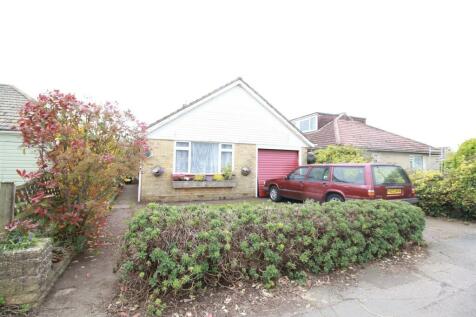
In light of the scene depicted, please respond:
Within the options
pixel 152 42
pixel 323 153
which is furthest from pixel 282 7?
pixel 323 153

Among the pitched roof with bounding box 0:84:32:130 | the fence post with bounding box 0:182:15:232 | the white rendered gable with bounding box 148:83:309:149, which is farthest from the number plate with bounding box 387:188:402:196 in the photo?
the pitched roof with bounding box 0:84:32:130

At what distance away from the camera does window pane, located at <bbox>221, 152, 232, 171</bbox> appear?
35.1 ft

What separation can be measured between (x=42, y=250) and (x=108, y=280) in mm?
971

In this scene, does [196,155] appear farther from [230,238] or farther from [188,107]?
[230,238]

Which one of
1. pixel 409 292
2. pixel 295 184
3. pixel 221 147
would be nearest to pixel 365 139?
pixel 295 184

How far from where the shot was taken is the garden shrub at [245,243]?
8.83 feet

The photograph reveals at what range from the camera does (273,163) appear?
11789mm

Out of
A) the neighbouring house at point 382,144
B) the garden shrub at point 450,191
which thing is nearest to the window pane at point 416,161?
the neighbouring house at point 382,144

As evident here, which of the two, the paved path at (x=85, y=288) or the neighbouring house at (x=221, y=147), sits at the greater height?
the neighbouring house at (x=221, y=147)

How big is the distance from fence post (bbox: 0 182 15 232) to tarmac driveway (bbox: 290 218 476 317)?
381 cm

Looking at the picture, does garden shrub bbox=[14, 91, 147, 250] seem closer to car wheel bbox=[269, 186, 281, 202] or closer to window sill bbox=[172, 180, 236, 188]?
window sill bbox=[172, 180, 236, 188]

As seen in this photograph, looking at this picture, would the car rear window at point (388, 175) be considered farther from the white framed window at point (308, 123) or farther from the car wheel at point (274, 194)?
the white framed window at point (308, 123)

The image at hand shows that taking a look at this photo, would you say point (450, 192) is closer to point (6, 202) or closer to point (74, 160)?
point (74, 160)

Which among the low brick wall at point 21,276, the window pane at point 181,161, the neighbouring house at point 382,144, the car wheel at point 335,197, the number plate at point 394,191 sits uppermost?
the neighbouring house at point 382,144
